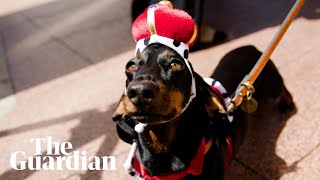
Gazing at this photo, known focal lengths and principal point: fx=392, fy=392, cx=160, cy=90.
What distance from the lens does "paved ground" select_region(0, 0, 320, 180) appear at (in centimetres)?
237

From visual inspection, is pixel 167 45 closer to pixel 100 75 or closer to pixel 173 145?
pixel 173 145

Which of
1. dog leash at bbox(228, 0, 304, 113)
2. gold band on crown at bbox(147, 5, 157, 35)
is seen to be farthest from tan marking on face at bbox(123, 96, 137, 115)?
dog leash at bbox(228, 0, 304, 113)

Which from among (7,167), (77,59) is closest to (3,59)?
(77,59)

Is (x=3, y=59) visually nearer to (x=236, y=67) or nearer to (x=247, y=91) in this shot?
(x=236, y=67)

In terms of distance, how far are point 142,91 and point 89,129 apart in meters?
1.47

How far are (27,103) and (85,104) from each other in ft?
1.47

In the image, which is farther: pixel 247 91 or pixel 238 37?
pixel 238 37

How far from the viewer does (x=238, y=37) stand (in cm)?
369

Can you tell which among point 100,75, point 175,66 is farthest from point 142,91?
point 100,75

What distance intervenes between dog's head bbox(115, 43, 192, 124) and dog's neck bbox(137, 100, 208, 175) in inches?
6.0

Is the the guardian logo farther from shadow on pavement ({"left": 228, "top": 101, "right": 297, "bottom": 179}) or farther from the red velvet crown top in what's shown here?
the red velvet crown top

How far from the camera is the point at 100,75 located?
3252 millimetres

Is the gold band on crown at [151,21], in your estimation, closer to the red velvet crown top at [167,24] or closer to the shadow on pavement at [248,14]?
the red velvet crown top at [167,24]

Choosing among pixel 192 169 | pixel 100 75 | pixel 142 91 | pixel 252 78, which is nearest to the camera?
pixel 142 91
